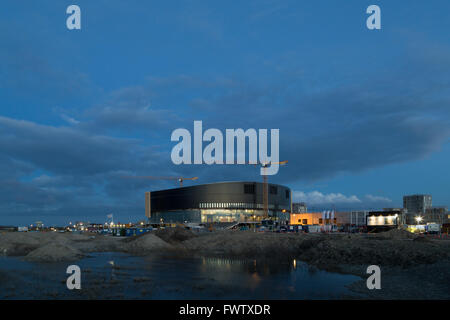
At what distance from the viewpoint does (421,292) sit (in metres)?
26.8

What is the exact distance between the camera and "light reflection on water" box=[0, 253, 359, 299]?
27094 mm

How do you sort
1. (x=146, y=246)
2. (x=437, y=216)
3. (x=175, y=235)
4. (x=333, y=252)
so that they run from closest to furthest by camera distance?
(x=333, y=252)
(x=146, y=246)
(x=175, y=235)
(x=437, y=216)

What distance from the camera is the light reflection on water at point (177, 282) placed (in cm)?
2709

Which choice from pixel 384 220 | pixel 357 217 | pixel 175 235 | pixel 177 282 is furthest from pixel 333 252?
pixel 357 217

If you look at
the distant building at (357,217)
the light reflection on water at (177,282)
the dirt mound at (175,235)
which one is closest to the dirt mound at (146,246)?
the dirt mound at (175,235)

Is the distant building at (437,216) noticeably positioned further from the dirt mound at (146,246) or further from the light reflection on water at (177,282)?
the light reflection on water at (177,282)

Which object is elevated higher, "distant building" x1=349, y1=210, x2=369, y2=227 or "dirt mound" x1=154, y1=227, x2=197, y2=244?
"dirt mound" x1=154, y1=227, x2=197, y2=244

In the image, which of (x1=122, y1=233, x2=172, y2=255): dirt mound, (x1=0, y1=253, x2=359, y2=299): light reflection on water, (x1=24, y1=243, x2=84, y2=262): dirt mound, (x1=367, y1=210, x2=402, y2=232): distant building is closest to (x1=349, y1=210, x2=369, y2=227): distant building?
(x1=367, y1=210, x2=402, y2=232): distant building

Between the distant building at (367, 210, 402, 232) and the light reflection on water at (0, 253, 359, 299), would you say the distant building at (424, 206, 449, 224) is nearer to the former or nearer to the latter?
the distant building at (367, 210, 402, 232)

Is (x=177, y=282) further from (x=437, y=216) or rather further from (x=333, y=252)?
(x=437, y=216)

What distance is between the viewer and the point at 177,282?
32938 millimetres
